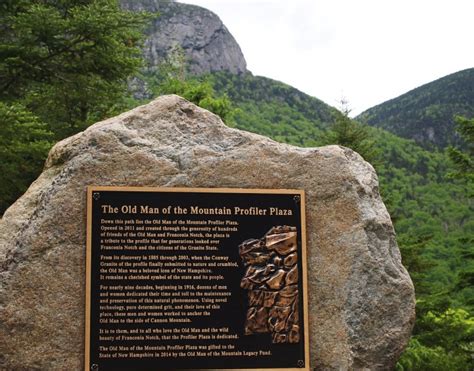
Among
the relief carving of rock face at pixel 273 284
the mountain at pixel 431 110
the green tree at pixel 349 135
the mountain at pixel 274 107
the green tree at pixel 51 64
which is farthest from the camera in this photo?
the mountain at pixel 431 110

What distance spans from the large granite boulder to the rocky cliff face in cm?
11011

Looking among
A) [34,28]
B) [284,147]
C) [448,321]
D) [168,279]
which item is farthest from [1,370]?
[448,321]

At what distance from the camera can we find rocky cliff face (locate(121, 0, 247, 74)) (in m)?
117

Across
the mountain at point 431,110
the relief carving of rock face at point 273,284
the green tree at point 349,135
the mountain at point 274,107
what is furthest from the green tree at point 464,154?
the mountain at point 431,110

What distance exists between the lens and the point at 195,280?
476cm

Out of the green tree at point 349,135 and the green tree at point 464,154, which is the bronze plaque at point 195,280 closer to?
the green tree at point 464,154

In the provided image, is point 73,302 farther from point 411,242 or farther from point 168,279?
point 411,242

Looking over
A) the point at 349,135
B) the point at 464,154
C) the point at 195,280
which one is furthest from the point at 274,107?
the point at 195,280

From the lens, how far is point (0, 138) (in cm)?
891

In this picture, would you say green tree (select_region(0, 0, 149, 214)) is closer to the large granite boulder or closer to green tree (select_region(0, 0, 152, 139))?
green tree (select_region(0, 0, 152, 139))

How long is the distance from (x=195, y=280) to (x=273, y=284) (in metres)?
0.65

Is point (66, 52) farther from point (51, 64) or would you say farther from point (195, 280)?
point (195, 280)

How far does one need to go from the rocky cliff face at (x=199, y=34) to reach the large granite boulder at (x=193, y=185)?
4335 inches

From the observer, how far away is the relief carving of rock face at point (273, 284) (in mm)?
4828
